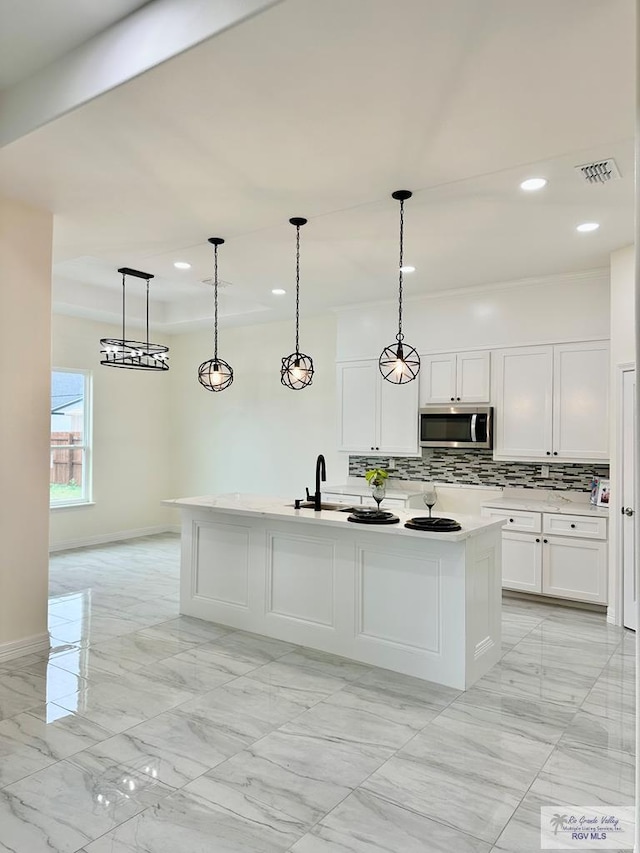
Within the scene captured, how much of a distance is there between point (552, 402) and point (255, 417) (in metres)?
3.90

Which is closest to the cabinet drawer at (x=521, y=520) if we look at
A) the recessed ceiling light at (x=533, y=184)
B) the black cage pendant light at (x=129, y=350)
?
the recessed ceiling light at (x=533, y=184)

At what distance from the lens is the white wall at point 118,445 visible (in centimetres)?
727

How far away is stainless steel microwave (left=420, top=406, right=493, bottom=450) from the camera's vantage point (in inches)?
218

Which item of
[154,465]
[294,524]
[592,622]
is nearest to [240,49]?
[294,524]

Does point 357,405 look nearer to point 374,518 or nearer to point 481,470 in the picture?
point 481,470

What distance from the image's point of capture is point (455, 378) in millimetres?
5812

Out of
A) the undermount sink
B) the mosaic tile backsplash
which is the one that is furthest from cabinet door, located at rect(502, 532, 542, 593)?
the undermount sink

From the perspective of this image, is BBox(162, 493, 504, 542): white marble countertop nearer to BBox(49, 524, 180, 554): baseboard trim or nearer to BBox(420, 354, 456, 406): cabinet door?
BBox(420, 354, 456, 406): cabinet door

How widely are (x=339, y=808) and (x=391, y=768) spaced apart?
1.21ft

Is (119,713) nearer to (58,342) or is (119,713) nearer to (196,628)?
(196,628)

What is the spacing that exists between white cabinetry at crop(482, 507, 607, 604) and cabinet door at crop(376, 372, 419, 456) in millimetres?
1203

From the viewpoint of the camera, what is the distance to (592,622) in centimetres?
462

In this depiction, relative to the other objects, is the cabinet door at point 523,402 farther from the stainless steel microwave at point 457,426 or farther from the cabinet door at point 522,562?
the cabinet door at point 522,562

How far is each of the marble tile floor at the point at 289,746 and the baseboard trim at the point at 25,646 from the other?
0.08 m
